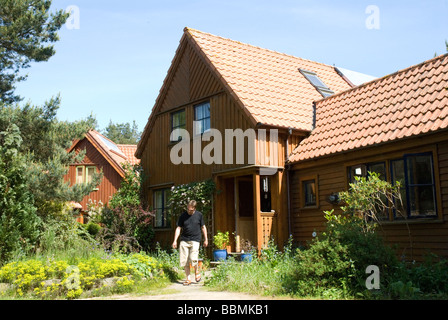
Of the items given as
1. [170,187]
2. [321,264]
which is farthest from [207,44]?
[321,264]

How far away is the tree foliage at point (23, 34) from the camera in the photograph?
1638 cm

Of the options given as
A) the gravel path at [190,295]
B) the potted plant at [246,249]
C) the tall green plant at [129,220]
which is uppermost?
the tall green plant at [129,220]

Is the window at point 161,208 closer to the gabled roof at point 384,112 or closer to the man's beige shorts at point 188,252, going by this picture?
the gabled roof at point 384,112

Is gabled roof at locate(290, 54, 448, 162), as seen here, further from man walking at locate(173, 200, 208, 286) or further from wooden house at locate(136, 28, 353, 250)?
man walking at locate(173, 200, 208, 286)

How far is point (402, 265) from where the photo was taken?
349 inches

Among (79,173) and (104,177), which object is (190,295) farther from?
(79,173)

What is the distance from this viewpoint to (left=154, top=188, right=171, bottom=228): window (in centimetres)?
1790

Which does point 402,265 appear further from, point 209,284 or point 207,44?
point 207,44

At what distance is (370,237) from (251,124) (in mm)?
6012

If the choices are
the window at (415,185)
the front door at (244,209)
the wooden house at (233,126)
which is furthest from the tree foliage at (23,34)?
the window at (415,185)

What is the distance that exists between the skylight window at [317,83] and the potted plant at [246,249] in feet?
21.5

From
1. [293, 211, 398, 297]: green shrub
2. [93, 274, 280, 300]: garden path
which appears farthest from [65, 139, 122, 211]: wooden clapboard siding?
[293, 211, 398, 297]: green shrub

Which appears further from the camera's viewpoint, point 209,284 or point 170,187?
point 170,187
